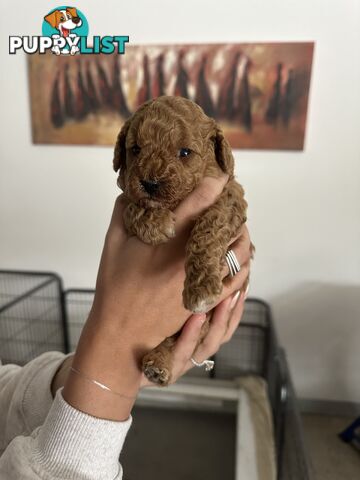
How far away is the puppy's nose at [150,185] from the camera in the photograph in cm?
73

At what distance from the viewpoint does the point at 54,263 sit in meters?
2.63

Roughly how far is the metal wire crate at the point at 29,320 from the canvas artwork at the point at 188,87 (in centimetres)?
110

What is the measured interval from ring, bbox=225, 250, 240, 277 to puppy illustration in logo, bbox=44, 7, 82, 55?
6.43 ft

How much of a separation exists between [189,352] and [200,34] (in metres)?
1.88

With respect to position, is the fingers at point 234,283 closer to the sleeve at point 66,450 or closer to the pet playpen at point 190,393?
the sleeve at point 66,450

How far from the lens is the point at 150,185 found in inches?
29.0

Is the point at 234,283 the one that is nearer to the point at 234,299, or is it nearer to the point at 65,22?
the point at 234,299

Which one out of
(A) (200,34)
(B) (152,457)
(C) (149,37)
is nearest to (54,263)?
(B) (152,457)

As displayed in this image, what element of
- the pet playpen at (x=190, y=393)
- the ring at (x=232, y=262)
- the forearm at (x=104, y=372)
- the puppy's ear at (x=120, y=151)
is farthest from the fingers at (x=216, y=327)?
the pet playpen at (x=190, y=393)

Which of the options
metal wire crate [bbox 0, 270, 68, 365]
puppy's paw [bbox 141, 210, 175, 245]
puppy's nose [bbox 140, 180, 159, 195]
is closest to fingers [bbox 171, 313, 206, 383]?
puppy's paw [bbox 141, 210, 175, 245]

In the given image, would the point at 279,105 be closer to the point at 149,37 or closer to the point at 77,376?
the point at 149,37

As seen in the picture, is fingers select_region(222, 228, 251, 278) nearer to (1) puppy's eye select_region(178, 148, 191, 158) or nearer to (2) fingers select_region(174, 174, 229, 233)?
(2) fingers select_region(174, 174, 229, 233)

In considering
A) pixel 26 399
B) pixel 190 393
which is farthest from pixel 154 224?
pixel 190 393

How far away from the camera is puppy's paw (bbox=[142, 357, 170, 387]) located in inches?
30.7
